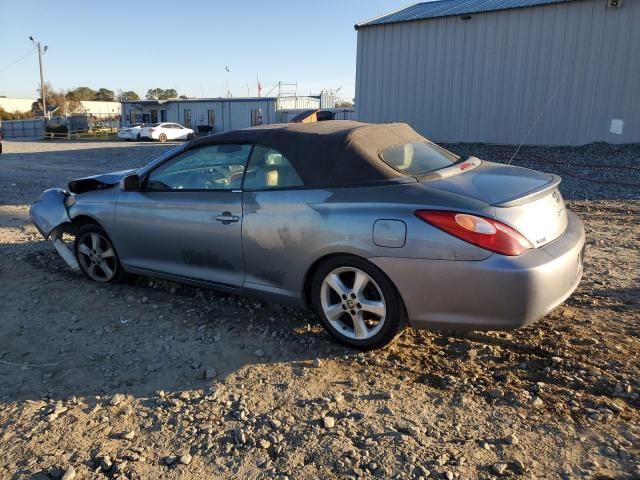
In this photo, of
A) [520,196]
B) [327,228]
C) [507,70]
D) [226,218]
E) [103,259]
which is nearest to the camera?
[520,196]

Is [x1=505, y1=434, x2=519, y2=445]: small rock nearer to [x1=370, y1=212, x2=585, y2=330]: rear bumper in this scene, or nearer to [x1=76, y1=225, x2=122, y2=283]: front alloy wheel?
[x1=370, y1=212, x2=585, y2=330]: rear bumper

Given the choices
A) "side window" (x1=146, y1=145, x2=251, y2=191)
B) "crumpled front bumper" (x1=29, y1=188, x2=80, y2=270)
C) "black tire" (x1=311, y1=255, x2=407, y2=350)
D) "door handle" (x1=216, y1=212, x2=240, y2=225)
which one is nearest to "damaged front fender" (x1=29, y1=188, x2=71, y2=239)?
"crumpled front bumper" (x1=29, y1=188, x2=80, y2=270)

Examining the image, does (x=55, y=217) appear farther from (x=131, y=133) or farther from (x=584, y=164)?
(x=131, y=133)

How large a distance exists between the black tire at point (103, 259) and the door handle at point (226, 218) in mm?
1412

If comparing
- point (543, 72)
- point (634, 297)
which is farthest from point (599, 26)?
point (634, 297)

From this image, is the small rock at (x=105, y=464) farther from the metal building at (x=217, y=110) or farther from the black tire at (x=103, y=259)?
the metal building at (x=217, y=110)

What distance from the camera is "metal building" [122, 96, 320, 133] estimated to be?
41.8m

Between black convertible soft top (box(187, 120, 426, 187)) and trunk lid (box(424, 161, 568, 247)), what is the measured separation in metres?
0.42

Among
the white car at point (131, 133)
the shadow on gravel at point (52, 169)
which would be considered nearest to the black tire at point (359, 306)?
the shadow on gravel at point (52, 169)

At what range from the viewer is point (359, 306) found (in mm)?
3488

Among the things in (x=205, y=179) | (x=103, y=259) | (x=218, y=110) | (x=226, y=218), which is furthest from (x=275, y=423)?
(x=218, y=110)

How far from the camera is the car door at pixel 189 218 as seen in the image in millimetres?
4051

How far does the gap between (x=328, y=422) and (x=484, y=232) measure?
1380mm

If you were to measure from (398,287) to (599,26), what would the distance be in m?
15.9
